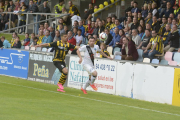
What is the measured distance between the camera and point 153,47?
15.3m

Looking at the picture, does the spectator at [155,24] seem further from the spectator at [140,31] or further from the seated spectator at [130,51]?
the seated spectator at [130,51]

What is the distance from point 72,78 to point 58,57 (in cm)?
213

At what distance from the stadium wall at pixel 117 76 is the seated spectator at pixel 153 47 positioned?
7.82ft

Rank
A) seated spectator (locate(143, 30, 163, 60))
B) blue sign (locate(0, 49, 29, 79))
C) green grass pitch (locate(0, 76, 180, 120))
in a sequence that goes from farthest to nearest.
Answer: blue sign (locate(0, 49, 29, 79)) → seated spectator (locate(143, 30, 163, 60)) → green grass pitch (locate(0, 76, 180, 120))

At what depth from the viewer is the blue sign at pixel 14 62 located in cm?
1789

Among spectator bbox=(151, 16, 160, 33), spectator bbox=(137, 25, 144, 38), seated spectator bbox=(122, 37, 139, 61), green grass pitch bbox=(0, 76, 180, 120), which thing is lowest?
green grass pitch bbox=(0, 76, 180, 120)

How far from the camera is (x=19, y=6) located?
28.0m

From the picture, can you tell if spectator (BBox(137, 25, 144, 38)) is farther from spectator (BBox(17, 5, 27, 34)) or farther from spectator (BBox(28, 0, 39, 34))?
spectator (BBox(17, 5, 27, 34))

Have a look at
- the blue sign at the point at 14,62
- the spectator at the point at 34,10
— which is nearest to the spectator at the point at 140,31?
the blue sign at the point at 14,62

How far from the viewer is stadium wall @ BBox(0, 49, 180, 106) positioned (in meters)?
11.7

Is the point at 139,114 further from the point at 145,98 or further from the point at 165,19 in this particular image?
the point at 165,19

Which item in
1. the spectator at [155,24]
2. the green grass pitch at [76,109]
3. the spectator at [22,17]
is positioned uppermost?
the spectator at [22,17]

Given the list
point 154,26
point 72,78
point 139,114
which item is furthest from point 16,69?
point 139,114

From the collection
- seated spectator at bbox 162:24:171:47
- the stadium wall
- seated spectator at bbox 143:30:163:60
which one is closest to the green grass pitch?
the stadium wall
